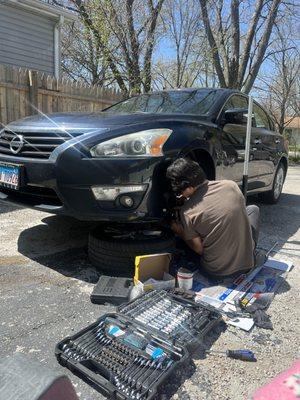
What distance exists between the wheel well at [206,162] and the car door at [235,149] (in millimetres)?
176

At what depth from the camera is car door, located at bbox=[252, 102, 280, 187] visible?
207 inches

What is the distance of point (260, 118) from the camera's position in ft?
19.1

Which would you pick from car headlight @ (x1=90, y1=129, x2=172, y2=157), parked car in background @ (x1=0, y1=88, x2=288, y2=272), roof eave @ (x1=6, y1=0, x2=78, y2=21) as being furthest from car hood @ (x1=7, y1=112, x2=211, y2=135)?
roof eave @ (x1=6, y1=0, x2=78, y2=21)

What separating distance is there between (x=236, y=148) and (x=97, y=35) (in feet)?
29.0

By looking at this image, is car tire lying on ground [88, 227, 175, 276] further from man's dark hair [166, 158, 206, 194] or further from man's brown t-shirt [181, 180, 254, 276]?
man's dark hair [166, 158, 206, 194]

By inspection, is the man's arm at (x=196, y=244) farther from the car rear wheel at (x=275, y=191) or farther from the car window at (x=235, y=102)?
the car rear wheel at (x=275, y=191)

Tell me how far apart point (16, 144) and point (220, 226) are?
1.78 m

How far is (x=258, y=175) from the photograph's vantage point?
17.3ft

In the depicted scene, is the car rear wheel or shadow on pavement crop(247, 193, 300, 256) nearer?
shadow on pavement crop(247, 193, 300, 256)

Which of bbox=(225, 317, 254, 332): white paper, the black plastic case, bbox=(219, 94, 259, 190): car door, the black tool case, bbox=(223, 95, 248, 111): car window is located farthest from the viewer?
bbox=(223, 95, 248, 111): car window

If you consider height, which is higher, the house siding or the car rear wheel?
the house siding

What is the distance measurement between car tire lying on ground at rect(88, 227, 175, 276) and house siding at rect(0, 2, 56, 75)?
8.37 meters

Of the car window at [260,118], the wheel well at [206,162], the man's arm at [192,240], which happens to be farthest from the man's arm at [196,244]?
the car window at [260,118]

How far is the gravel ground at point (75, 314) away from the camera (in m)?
1.98
